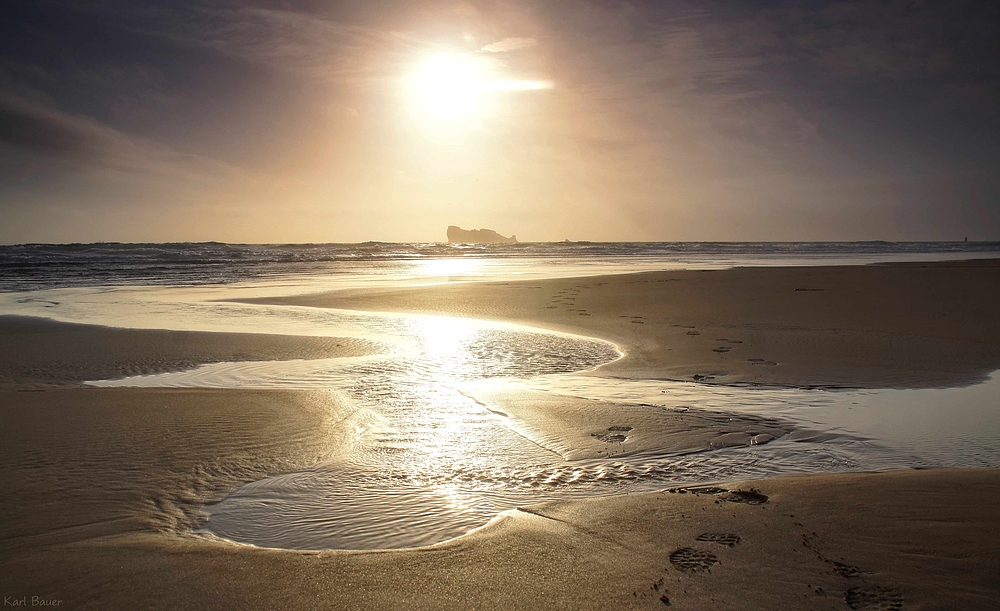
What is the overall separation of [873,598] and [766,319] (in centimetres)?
1111

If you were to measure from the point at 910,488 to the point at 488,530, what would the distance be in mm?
2880

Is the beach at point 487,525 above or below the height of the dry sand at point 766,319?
below

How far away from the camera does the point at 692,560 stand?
3234 mm

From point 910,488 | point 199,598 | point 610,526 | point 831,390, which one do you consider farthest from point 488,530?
point 831,390

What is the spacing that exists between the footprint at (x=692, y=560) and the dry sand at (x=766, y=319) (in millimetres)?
4936

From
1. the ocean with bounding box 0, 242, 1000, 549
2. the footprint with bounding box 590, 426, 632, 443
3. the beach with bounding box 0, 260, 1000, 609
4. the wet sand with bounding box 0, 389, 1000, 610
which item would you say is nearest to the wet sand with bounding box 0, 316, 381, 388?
the beach with bounding box 0, 260, 1000, 609

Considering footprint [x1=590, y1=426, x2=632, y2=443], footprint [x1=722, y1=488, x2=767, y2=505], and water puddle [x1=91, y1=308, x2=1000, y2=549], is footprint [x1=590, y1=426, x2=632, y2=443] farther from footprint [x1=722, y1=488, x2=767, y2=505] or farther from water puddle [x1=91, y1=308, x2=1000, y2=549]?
footprint [x1=722, y1=488, x2=767, y2=505]

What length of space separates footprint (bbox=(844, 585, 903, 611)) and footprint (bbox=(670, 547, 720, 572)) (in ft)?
2.02

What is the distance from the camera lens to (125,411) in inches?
247

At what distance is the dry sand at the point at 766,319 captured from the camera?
8523 millimetres

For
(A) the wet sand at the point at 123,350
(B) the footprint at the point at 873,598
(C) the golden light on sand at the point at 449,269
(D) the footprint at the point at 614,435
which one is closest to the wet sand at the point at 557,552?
(B) the footprint at the point at 873,598

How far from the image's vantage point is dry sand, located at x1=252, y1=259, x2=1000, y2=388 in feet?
28.0

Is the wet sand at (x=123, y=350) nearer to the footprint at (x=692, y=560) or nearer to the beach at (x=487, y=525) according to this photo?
the beach at (x=487, y=525)

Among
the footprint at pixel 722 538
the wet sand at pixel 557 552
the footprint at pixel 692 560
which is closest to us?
the wet sand at pixel 557 552
